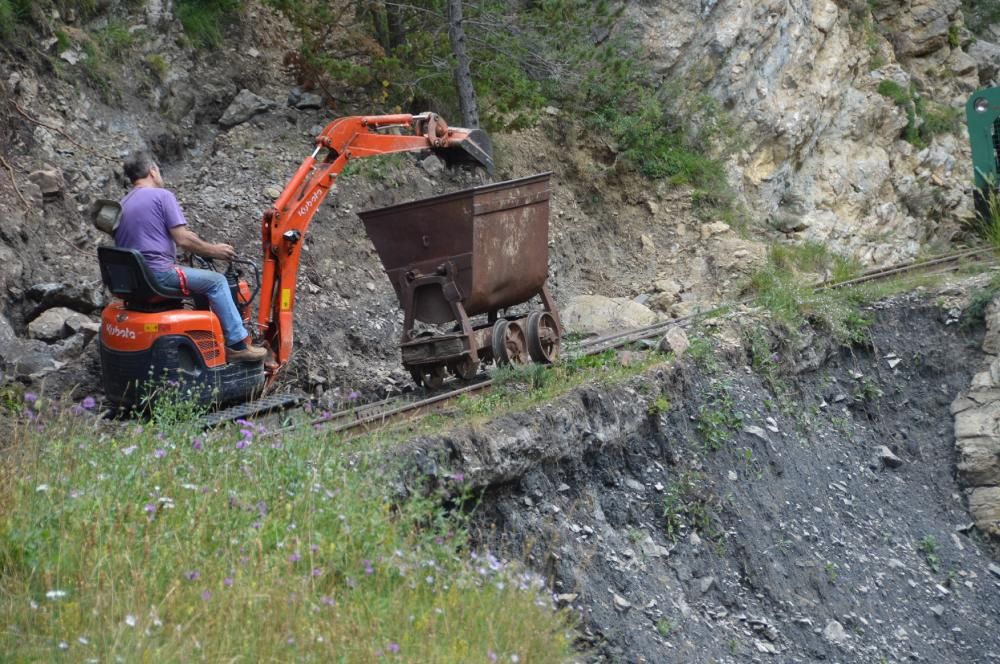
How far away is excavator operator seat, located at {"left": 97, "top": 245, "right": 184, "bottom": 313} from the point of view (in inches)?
315

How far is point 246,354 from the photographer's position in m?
8.81

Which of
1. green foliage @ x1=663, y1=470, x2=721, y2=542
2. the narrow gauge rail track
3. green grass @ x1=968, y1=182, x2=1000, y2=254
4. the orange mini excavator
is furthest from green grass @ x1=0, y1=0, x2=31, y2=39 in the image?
green grass @ x1=968, y1=182, x2=1000, y2=254

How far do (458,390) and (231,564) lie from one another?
4420mm

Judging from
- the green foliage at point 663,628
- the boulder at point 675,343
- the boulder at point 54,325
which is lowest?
the green foliage at point 663,628

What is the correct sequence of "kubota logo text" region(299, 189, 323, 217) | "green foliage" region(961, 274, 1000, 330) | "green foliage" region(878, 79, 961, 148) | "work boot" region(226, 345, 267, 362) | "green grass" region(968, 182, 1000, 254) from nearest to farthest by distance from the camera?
"work boot" region(226, 345, 267, 362) → "kubota logo text" region(299, 189, 323, 217) → "green foliage" region(961, 274, 1000, 330) → "green grass" region(968, 182, 1000, 254) → "green foliage" region(878, 79, 961, 148)

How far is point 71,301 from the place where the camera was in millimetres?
10609

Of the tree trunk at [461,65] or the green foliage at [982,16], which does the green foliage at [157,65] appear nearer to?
the tree trunk at [461,65]

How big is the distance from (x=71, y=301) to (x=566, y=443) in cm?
526

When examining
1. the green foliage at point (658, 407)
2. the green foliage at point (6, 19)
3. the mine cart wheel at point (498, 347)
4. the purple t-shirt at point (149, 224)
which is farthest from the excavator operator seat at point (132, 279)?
the green foliage at point (6, 19)

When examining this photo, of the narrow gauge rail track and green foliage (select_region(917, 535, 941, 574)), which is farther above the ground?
the narrow gauge rail track

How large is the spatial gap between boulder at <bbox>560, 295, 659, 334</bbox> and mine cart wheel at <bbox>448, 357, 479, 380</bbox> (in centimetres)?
371

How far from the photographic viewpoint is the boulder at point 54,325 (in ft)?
33.4

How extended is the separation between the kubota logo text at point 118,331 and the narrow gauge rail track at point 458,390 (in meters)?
0.98

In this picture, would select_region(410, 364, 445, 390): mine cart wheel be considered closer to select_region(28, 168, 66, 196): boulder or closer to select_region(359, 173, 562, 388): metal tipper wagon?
select_region(359, 173, 562, 388): metal tipper wagon
